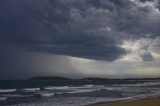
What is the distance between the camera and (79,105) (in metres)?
23.6

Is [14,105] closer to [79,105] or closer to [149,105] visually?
[79,105]

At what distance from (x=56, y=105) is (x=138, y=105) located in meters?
6.41

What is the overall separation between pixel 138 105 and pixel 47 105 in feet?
23.8

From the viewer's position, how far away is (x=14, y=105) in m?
26.1

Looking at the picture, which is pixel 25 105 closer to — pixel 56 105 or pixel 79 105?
pixel 56 105

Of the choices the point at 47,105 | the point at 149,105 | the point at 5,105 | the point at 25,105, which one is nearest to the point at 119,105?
the point at 149,105

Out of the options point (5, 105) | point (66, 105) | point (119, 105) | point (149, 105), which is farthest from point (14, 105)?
point (149, 105)

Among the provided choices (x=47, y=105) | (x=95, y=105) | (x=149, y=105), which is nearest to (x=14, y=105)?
(x=47, y=105)

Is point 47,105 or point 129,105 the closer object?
point 129,105

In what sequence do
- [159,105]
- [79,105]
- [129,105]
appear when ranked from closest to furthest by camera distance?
1. [159,105]
2. [129,105]
3. [79,105]

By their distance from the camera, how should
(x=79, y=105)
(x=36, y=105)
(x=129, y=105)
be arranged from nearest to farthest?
(x=129, y=105), (x=79, y=105), (x=36, y=105)

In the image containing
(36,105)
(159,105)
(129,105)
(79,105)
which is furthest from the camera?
(36,105)

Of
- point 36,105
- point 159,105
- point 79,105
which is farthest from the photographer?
point 36,105

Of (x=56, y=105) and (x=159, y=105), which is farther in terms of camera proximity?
(x=56, y=105)
